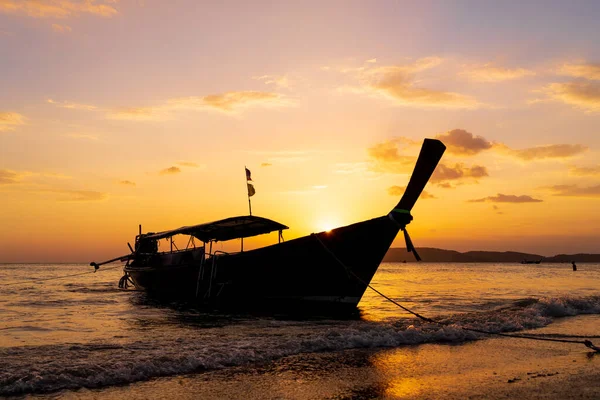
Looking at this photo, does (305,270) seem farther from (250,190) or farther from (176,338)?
(176,338)

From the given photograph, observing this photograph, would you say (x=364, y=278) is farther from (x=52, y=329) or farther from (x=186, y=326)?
(x=52, y=329)

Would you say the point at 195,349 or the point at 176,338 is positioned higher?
the point at 195,349

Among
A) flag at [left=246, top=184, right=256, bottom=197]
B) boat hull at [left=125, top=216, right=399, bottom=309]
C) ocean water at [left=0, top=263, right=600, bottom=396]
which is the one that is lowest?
ocean water at [left=0, top=263, right=600, bottom=396]

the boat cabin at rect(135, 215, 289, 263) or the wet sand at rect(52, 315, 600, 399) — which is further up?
the boat cabin at rect(135, 215, 289, 263)

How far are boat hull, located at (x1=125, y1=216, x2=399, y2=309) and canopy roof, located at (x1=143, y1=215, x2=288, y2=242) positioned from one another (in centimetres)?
177

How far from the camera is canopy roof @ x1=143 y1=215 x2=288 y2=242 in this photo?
2575 centimetres

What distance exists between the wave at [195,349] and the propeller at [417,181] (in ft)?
12.4

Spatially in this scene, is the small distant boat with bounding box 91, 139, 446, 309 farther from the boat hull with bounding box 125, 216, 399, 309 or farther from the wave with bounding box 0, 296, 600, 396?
the wave with bounding box 0, 296, 600, 396

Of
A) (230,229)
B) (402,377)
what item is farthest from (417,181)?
(230,229)

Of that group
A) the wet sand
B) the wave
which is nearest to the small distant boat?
the wave

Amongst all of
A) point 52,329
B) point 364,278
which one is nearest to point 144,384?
point 52,329

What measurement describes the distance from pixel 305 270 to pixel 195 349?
10.2 metres

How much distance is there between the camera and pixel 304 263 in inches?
871

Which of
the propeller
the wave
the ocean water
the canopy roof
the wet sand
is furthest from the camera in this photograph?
the canopy roof
